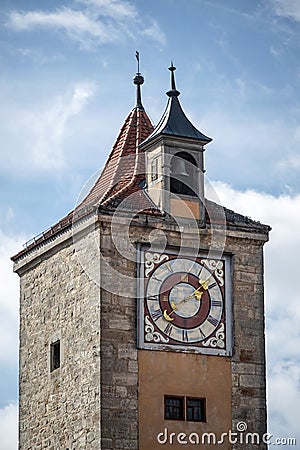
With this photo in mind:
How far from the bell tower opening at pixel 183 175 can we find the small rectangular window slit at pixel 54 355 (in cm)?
431

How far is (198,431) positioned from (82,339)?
3.19 m

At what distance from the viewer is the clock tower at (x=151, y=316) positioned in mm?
38656

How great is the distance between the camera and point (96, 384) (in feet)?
126

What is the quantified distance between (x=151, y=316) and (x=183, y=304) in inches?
32.5

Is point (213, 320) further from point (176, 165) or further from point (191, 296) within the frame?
point (176, 165)

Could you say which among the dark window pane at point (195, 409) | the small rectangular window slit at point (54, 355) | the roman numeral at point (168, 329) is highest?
the roman numeral at point (168, 329)

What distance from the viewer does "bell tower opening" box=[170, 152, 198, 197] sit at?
4062 cm

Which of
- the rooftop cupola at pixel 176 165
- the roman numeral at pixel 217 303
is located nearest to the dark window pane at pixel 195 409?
the roman numeral at pixel 217 303

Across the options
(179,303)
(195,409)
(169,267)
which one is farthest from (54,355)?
(195,409)

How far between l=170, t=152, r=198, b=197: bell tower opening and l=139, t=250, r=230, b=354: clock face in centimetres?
166

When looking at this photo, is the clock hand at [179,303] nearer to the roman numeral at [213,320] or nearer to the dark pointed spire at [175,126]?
the roman numeral at [213,320]

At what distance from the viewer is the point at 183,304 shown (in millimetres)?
39531

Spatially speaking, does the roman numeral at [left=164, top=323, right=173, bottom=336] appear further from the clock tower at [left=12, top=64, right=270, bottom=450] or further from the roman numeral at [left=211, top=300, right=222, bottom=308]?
the roman numeral at [left=211, top=300, right=222, bottom=308]

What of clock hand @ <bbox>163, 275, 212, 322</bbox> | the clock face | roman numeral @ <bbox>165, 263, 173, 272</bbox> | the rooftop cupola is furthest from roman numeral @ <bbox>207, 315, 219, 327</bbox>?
the rooftop cupola
